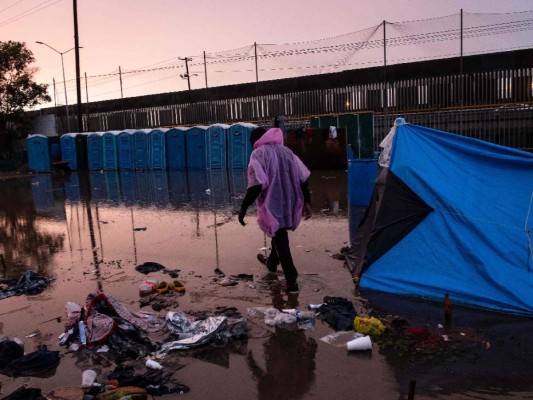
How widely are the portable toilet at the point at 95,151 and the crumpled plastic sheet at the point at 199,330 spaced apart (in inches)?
930

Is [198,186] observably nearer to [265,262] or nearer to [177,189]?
Answer: [177,189]

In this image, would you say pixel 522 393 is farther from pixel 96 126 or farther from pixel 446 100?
pixel 96 126

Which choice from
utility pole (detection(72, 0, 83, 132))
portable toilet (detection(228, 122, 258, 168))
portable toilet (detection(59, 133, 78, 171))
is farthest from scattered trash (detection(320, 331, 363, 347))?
utility pole (detection(72, 0, 83, 132))

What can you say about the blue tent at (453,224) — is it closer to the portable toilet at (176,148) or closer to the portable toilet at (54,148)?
the portable toilet at (176,148)

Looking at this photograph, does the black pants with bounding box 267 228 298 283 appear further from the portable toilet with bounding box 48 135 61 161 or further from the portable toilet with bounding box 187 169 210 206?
the portable toilet with bounding box 48 135 61 161

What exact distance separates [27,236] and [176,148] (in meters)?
15.4

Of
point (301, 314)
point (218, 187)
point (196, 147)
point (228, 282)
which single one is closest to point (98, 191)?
point (218, 187)

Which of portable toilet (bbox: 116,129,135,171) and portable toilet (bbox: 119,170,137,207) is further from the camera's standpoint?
Result: portable toilet (bbox: 116,129,135,171)

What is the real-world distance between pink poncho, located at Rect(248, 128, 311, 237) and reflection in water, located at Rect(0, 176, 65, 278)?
323cm

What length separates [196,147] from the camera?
Result: 78.7 feet

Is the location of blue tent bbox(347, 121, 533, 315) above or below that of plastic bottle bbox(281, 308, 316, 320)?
above

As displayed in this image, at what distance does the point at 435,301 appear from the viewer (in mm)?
4875

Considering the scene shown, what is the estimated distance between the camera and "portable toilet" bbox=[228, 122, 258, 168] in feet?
72.9

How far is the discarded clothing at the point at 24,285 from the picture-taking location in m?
5.87
